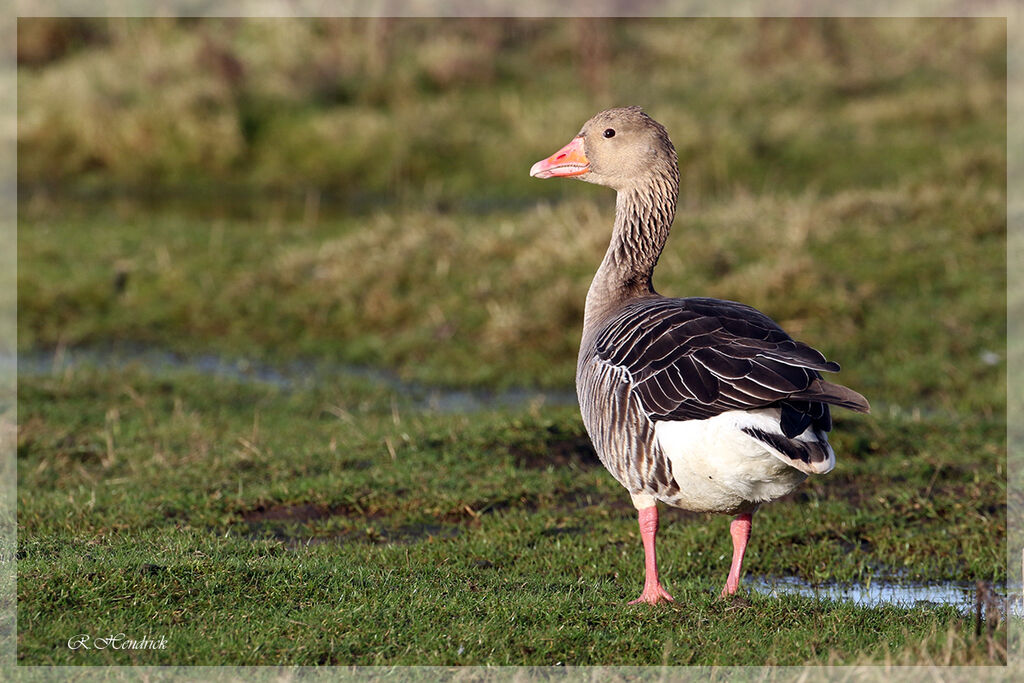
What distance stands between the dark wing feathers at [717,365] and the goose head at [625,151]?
1.25 meters

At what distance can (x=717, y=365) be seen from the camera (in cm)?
534

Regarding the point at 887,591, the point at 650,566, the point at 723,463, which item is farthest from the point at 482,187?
the point at 723,463

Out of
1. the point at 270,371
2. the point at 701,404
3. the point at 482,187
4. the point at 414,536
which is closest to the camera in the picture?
the point at 701,404

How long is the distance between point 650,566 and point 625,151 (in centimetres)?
263

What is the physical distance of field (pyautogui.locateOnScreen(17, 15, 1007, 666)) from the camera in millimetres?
5367

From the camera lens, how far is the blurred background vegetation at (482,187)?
41.3 ft

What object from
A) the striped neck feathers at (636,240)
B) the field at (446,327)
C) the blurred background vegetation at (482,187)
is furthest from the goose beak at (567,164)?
the blurred background vegetation at (482,187)

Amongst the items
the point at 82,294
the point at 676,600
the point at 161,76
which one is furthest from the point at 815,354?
the point at 161,76

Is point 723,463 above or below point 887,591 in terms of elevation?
above

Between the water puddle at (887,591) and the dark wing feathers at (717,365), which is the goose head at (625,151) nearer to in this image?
the dark wing feathers at (717,365)
